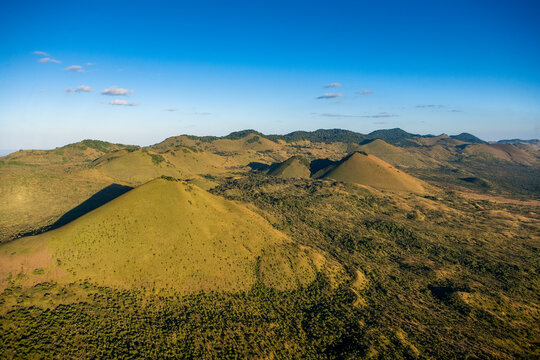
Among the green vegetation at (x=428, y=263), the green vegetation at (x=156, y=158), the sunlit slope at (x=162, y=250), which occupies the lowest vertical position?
the green vegetation at (x=428, y=263)

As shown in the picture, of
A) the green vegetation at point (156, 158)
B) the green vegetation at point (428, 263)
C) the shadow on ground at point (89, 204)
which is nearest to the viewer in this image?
the green vegetation at point (428, 263)

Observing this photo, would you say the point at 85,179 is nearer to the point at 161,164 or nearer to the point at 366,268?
the point at 161,164

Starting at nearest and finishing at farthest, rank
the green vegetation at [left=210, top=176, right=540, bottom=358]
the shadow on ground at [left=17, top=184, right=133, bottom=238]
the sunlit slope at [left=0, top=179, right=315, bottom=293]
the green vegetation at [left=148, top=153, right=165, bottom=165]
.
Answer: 1. the green vegetation at [left=210, top=176, right=540, bottom=358]
2. the sunlit slope at [left=0, top=179, right=315, bottom=293]
3. the shadow on ground at [left=17, top=184, right=133, bottom=238]
4. the green vegetation at [left=148, top=153, right=165, bottom=165]

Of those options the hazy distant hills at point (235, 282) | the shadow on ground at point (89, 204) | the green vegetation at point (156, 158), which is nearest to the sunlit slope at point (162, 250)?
the hazy distant hills at point (235, 282)

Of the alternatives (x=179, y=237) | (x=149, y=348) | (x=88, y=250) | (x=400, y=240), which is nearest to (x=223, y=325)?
(x=149, y=348)

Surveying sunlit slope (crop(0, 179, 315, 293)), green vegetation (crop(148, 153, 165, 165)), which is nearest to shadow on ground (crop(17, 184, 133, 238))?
sunlit slope (crop(0, 179, 315, 293))

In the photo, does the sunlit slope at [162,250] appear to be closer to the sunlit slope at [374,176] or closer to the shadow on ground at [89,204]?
the shadow on ground at [89,204]

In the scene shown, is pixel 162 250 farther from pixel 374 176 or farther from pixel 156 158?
pixel 374 176

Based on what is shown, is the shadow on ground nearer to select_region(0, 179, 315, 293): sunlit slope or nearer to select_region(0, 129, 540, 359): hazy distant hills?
select_region(0, 129, 540, 359): hazy distant hills

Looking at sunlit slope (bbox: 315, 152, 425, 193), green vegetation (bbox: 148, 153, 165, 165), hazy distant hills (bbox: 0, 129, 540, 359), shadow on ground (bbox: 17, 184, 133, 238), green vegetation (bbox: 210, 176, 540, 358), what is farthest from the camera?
green vegetation (bbox: 148, 153, 165, 165)
